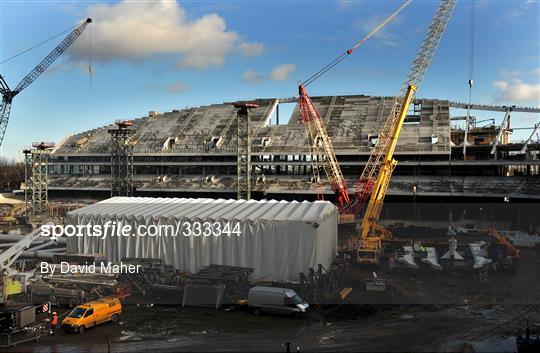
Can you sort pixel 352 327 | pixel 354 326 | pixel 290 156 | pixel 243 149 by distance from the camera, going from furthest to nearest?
pixel 290 156, pixel 243 149, pixel 354 326, pixel 352 327

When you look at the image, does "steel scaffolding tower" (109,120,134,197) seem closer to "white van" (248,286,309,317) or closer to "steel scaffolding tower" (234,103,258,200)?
"steel scaffolding tower" (234,103,258,200)

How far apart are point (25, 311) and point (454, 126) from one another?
7818cm

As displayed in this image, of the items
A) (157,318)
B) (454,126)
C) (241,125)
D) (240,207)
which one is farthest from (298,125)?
(157,318)

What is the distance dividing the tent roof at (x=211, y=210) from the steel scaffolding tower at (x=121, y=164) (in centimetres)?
2852

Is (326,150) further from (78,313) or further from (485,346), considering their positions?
(78,313)

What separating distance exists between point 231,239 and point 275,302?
7.93 meters

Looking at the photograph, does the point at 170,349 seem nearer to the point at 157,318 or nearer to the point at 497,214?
the point at 157,318

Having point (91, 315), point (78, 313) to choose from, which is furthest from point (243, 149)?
point (78, 313)

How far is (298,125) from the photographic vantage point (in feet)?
297

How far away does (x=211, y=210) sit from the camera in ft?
120

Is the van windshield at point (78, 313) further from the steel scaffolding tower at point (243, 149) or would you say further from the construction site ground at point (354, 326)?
the steel scaffolding tower at point (243, 149)

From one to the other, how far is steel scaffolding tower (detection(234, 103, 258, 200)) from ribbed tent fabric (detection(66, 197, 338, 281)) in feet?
104

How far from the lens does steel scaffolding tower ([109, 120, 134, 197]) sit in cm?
6831

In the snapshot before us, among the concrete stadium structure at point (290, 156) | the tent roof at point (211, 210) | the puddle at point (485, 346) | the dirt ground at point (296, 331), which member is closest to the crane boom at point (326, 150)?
the concrete stadium structure at point (290, 156)
